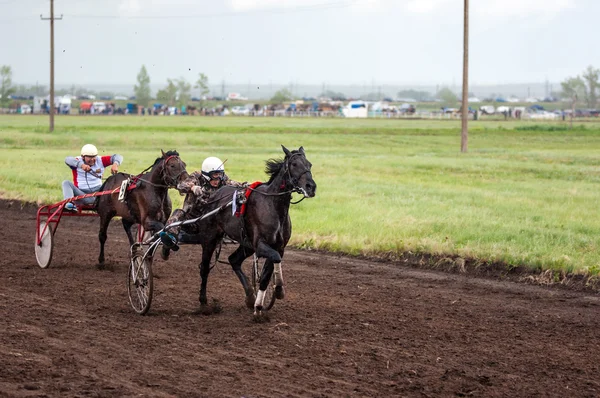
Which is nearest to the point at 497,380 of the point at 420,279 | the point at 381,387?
the point at 381,387

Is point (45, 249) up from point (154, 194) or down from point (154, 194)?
down

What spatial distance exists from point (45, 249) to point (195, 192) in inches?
160

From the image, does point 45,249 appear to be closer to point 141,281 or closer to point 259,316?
point 141,281

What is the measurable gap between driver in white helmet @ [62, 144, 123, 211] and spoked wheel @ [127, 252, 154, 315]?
3.75 m

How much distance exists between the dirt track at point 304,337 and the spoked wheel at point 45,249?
0.68 ft

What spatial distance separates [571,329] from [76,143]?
135ft

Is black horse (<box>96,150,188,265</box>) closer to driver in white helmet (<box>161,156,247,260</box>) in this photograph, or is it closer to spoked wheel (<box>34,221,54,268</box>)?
driver in white helmet (<box>161,156,247,260</box>)

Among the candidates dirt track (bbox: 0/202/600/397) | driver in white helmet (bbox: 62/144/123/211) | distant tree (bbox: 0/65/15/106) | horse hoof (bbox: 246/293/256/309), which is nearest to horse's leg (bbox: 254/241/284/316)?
dirt track (bbox: 0/202/600/397)

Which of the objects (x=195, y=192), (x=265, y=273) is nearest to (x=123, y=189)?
(x=195, y=192)

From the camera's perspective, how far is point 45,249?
43.7 feet

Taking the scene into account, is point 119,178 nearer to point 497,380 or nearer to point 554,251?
point 554,251

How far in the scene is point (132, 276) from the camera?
10367 mm

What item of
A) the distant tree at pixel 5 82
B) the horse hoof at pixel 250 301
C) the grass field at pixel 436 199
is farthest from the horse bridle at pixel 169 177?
the distant tree at pixel 5 82

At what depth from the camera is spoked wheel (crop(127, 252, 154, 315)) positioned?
983 centimetres
